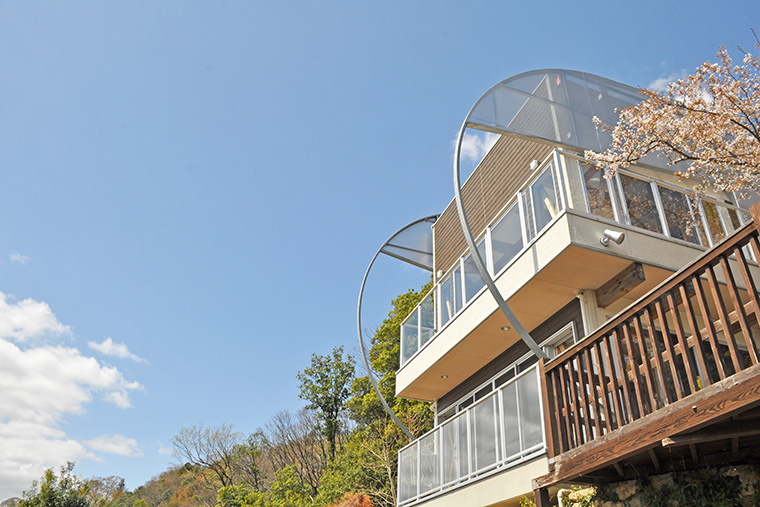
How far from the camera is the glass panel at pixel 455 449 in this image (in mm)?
7752

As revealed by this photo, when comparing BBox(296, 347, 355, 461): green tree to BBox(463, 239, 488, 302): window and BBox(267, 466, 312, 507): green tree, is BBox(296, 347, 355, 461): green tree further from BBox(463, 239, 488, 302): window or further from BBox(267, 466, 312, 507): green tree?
BBox(463, 239, 488, 302): window

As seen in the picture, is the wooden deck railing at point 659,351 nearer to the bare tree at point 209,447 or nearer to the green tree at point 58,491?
the green tree at point 58,491

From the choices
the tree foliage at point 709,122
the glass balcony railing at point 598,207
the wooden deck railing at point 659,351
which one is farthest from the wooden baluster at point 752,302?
the tree foliage at point 709,122

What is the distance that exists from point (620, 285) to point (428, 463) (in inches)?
169

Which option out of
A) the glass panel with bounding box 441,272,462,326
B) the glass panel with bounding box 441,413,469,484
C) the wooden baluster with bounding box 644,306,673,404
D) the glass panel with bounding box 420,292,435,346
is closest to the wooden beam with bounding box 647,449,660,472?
the wooden baluster with bounding box 644,306,673,404

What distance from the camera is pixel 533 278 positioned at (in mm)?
7188

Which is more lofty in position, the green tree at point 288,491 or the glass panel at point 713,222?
the glass panel at point 713,222

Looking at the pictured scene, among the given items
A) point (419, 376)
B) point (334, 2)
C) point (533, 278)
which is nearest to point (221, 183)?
point (334, 2)

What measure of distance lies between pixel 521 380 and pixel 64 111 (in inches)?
771

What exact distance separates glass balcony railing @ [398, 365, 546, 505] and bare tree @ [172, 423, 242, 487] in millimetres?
27716

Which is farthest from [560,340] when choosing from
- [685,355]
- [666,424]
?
[666,424]

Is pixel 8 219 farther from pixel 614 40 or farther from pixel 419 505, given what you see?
pixel 614 40

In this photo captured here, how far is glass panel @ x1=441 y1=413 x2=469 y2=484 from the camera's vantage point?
7.75m

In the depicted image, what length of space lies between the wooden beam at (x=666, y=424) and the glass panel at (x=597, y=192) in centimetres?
355
